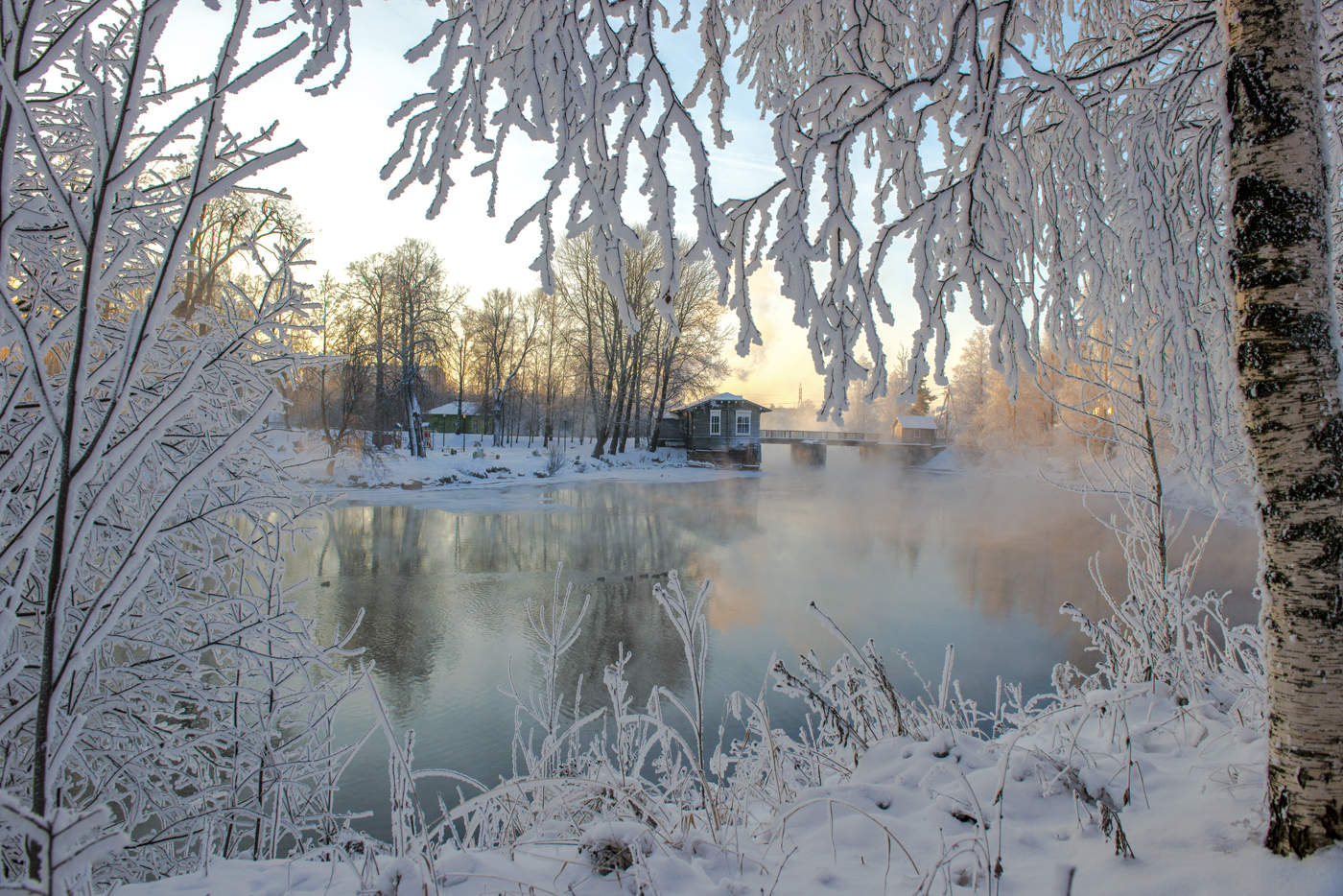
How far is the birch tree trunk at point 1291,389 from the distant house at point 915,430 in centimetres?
5572

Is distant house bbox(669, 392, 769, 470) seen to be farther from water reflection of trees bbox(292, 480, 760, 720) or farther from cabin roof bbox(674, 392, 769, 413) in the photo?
water reflection of trees bbox(292, 480, 760, 720)

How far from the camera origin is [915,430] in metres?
57.9

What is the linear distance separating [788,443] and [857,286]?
2667 inches

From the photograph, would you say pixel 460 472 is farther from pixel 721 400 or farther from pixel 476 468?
pixel 721 400

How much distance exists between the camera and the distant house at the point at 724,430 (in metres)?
38.1

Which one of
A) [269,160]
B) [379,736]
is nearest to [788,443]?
[379,736]

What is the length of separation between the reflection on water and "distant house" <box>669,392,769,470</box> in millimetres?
16693

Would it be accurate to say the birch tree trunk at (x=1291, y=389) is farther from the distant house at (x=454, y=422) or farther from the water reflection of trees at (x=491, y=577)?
the distant house at (x=454, y=422)

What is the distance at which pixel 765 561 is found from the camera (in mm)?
13492

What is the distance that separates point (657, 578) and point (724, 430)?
2792 cm

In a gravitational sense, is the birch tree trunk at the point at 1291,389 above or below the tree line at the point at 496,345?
below

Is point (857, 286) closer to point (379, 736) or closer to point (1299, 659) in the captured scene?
point (1299, 659)

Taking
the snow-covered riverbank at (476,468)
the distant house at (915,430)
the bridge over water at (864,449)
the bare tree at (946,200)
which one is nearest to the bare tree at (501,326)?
the snow-covered riverbank at (476,468)

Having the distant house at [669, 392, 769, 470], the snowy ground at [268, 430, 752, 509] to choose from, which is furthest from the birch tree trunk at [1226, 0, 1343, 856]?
the distant house at [669, 392, 769, 470]
